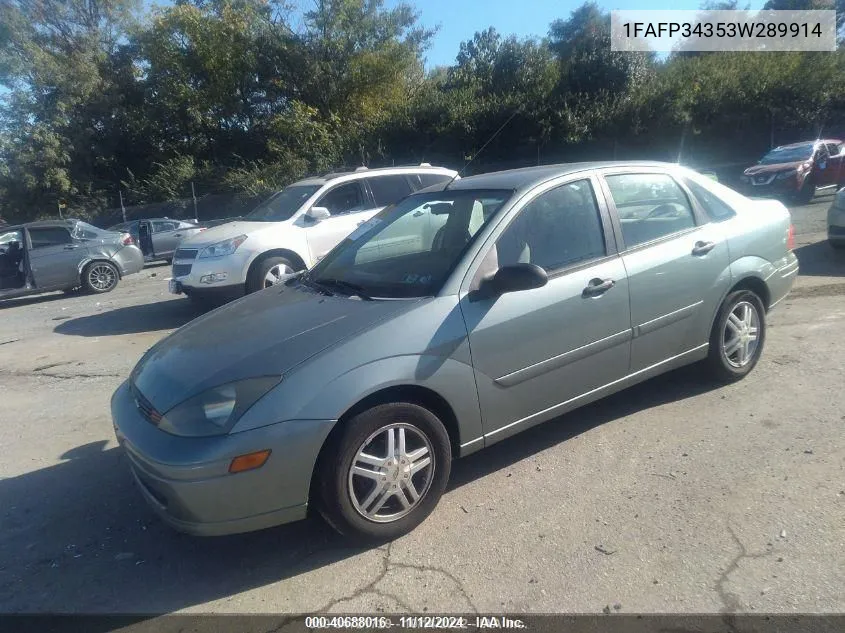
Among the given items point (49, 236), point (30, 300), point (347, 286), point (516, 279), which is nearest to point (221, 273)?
point (347, 286)

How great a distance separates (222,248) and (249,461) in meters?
6.02

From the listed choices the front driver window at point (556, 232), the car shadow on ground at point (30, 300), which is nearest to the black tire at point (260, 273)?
the front driver window at point (556, 232)

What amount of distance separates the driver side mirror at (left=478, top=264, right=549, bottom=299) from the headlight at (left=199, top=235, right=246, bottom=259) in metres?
5.57

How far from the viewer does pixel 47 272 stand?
38.8 feet

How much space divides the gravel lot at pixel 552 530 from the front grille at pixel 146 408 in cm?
72

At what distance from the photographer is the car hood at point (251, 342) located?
3.17 m

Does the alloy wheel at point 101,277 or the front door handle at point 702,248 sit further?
the alloy wheel at point 101,277

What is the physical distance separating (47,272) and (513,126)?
1805 cm

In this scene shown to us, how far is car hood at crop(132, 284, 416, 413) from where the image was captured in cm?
317

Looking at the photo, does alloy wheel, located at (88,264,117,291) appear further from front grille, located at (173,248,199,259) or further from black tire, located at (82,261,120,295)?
front grille, located at (173,248,199,259)

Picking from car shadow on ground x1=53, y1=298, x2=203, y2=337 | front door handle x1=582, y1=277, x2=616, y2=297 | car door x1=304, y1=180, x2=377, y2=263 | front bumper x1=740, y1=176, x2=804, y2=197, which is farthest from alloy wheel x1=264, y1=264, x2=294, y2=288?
front bumper x1=740, y1=176, x2=804, y2=197

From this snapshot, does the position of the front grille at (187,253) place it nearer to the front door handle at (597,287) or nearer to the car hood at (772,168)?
the front door handle at (597,287)

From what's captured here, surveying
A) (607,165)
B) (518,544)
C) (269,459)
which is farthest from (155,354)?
(607,165)

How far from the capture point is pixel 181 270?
29.4 ft
